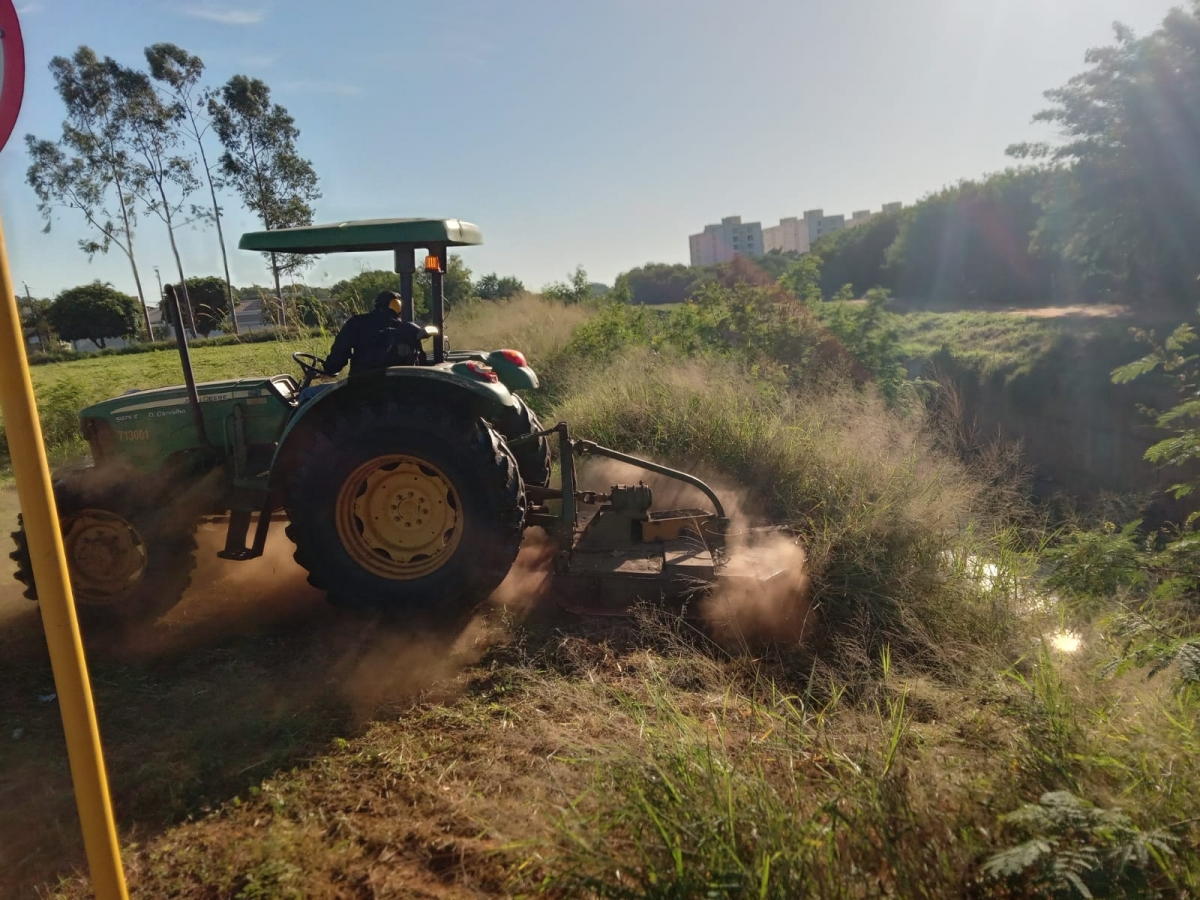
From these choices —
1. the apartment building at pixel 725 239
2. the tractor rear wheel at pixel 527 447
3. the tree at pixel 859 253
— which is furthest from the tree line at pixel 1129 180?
the apartment building at pixel 725 239

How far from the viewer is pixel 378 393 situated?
152 inches

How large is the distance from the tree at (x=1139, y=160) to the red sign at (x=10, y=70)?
2068 centimetres

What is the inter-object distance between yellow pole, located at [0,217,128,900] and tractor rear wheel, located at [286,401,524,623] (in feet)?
7.27

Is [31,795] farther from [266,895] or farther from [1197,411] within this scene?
[1197,411]

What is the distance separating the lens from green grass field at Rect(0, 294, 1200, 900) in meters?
1.91

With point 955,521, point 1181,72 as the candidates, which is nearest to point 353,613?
point 955,521

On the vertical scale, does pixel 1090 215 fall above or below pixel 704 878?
above

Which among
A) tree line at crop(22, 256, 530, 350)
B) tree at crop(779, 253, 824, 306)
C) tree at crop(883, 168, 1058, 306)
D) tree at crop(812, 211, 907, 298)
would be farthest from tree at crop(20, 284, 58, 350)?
tree at crop(812, 211, 907, 298)

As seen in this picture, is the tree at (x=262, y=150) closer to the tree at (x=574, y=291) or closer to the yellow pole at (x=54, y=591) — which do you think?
the tree at (x=574, y=291)

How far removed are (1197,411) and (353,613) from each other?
5025 mm

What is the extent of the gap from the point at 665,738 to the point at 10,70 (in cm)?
235

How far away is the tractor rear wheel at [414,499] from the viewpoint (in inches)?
148

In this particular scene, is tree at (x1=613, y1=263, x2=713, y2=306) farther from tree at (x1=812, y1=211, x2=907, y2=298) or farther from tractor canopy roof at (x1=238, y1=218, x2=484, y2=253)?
tractor canopy roof at (x1=238, y1=218, x2=484, y2=253)

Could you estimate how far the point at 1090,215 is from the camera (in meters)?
18.7
